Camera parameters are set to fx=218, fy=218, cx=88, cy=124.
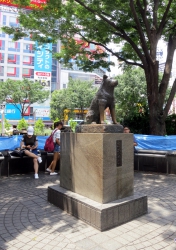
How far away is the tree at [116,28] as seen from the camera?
387 inches

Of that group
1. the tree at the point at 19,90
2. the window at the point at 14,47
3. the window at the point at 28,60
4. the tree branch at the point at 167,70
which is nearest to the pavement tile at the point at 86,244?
the tree branch at the point at 167,70

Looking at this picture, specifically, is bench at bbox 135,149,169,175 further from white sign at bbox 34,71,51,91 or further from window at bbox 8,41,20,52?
window at bbox 8,41,20,52

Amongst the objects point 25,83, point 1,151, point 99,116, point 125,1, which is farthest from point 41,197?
point 25,83

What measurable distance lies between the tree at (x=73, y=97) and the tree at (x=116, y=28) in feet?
86.6

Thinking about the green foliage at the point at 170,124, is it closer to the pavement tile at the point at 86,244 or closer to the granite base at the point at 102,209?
the granite base at the point at 102,209

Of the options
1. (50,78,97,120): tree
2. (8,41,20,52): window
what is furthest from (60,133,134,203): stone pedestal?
(8,41,20,52): window

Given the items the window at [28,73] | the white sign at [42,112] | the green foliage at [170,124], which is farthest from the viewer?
the window at [28,73]

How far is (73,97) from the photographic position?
3850 centimetres

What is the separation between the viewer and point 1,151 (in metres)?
7.43

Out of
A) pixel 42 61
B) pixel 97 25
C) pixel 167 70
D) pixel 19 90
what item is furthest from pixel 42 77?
pixel 167 70

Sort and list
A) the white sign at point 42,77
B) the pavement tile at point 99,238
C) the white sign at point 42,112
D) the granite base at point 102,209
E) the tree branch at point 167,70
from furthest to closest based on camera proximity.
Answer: the white sign at point 42,112
the white sign at point 42,77
the tree branch at point 167,70
the granite base at point 102,209
the pavement tile at point 99,238

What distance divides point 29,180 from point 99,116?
3.70 m

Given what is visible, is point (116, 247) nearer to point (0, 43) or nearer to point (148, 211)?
point (148, 211)

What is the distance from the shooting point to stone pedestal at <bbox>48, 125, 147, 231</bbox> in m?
3.70
